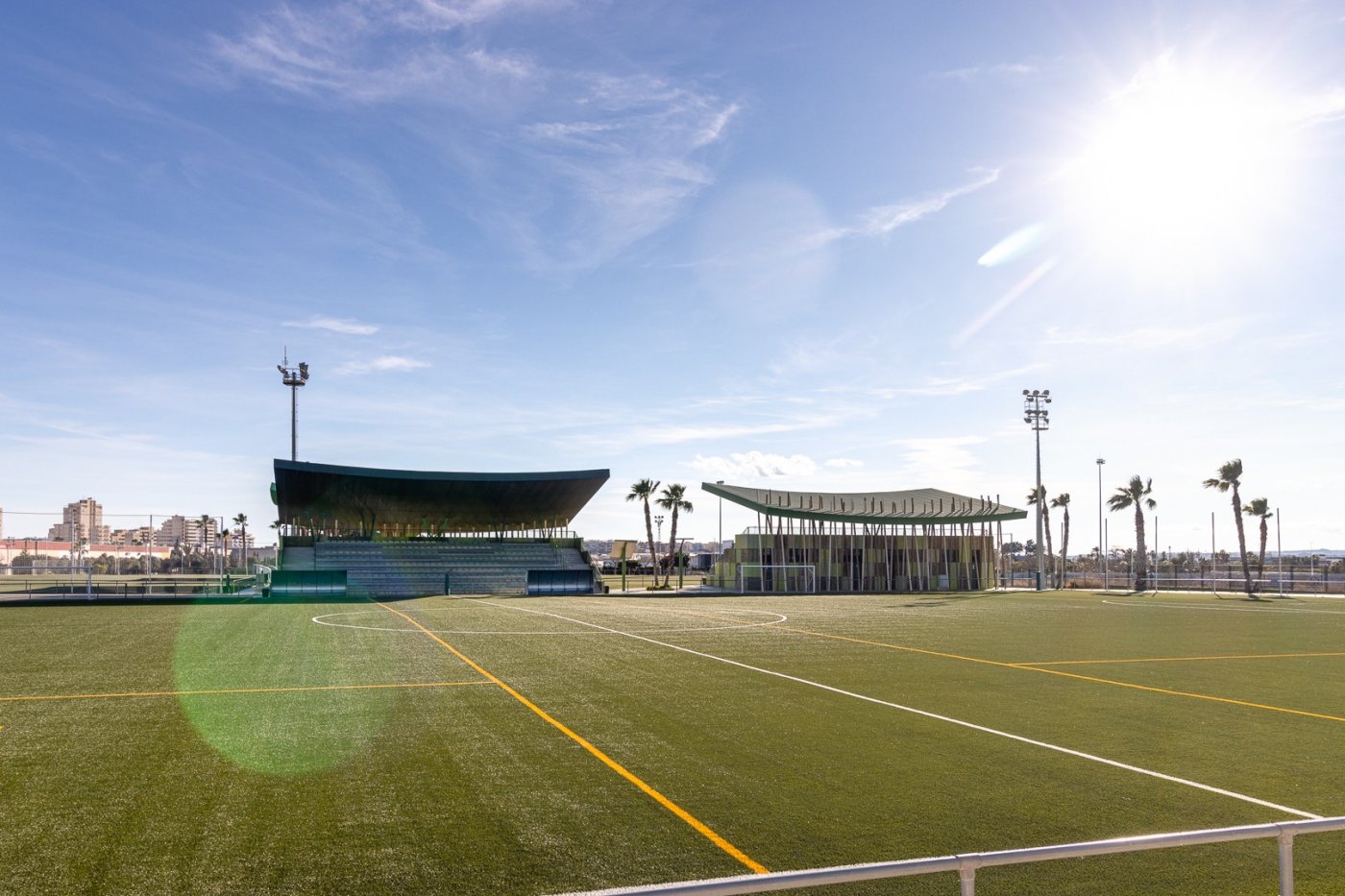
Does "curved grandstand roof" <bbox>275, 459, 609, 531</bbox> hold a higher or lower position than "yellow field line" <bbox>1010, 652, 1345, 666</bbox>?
higher

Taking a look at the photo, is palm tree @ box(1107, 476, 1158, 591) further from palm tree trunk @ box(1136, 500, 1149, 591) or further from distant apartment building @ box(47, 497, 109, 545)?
distant apartment building @ box(47, 497, 109, 545)

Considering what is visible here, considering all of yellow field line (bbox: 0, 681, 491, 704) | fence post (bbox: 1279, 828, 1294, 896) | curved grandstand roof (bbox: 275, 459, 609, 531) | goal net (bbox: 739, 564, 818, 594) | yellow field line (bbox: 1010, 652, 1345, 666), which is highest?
curved grandstand roof (bbox: 275, 459, 609, 531)

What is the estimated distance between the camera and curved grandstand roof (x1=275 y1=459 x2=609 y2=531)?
6944 centimetres

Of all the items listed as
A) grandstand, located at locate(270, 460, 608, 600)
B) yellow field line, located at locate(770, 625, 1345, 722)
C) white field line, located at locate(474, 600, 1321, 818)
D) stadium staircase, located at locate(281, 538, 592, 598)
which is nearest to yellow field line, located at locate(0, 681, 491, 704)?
white field line, located at locate(474, 600, 1321, 818)

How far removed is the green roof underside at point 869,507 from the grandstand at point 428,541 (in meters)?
12.5

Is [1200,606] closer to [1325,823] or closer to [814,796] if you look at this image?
[814,796]

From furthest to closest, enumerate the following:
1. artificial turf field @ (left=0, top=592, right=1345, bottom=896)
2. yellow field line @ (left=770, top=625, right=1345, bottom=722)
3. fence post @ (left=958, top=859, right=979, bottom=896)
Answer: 1. yellow field line @ (left=770, top=625, right=1345, bottom=722)
2. artificial turf field @ (left=0, top=592, right=1345, bottom=896)
3. fence post @ (left=958, top=859, right=979, bottom=896)

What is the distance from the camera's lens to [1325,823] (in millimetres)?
4695

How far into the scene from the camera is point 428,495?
3029 inches

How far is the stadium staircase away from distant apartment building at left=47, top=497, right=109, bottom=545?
46.1 feet

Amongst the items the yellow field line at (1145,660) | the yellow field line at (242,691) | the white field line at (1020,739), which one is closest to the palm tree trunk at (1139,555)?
the yellow field line at (1145,660)

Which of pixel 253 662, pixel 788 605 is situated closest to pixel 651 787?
pixel 253 662

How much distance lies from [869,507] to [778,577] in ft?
45.2

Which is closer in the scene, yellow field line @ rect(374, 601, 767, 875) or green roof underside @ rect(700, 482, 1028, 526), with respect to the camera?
yellow field line @ rect(374, 601, 767, 875)
